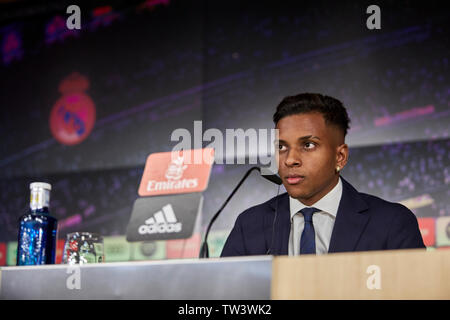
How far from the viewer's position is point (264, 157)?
2.61 meters

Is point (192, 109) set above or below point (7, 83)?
below

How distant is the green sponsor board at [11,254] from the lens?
9.23 feet

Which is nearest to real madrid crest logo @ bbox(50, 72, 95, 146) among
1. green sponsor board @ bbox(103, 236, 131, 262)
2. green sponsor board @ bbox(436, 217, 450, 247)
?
green sponsor board @ bbox(103, 236, 131, 262)

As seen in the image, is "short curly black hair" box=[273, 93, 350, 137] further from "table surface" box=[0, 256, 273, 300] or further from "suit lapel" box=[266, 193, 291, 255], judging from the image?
"table surface" box=[0, 256, 273, 300]

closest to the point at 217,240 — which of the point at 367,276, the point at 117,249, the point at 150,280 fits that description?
the point at 117,249

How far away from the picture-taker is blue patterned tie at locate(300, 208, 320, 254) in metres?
1.41

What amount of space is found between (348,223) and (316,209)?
9 cm

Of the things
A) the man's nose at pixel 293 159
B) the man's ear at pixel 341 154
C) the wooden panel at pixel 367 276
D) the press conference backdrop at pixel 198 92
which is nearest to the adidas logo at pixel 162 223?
the man's nose at pixel 293 159

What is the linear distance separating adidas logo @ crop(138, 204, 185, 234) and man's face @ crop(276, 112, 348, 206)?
0.31 meters

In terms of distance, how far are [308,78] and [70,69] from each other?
1.22 meters

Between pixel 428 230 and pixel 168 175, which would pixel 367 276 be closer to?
pixel 168 175

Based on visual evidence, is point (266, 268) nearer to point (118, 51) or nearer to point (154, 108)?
point (154, 108)
